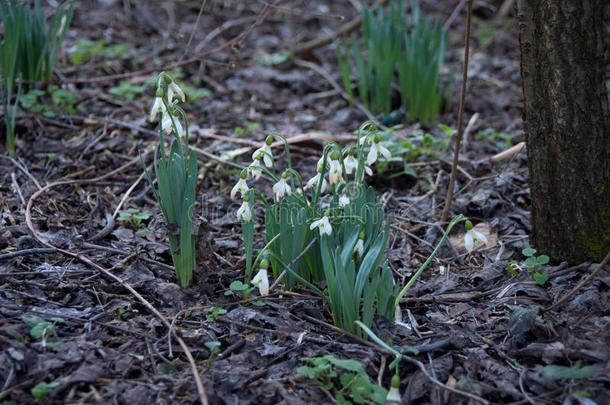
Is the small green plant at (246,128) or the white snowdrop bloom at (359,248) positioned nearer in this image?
the white snowdrop bloom at (359,248)

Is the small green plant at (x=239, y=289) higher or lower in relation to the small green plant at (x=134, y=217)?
lower

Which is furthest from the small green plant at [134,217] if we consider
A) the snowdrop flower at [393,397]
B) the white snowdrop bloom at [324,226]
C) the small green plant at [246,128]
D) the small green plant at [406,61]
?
the small green plant at [406,61]

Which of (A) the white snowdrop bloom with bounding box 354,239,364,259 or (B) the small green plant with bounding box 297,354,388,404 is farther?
(A) the white snowdrop bloom with bounding box 354,239,364,259

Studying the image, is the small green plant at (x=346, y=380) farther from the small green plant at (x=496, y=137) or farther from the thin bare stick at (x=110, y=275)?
the small green plant at (x=496, y=137)

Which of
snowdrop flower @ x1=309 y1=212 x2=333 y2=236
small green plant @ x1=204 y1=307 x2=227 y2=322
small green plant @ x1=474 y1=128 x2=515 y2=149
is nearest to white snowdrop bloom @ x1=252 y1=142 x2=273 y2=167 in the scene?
snowdrop flower @ x1=309 y1=212 x2=333 y2=236

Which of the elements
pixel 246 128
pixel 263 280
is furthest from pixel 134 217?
pixel 246 128

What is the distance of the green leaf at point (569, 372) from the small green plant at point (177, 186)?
1.26m

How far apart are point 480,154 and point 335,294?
2.15 metres

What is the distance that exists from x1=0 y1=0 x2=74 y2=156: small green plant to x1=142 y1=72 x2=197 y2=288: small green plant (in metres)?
1.38

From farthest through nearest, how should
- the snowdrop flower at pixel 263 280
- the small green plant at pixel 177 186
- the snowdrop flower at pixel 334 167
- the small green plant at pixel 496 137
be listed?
the small green plant at pixel 496 137 → the small green plant at pixel 177 186 → the snowdrop flower at pixel 334 167 → the snowdrop flower at pixel 263 280

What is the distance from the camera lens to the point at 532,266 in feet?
7.36

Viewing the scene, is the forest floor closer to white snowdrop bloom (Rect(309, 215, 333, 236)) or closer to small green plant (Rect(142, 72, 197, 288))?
small green plant (Rect(142, 72, 197, 288))

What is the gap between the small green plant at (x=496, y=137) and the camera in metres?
3.59

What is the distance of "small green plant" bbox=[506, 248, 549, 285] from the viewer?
2.09m
